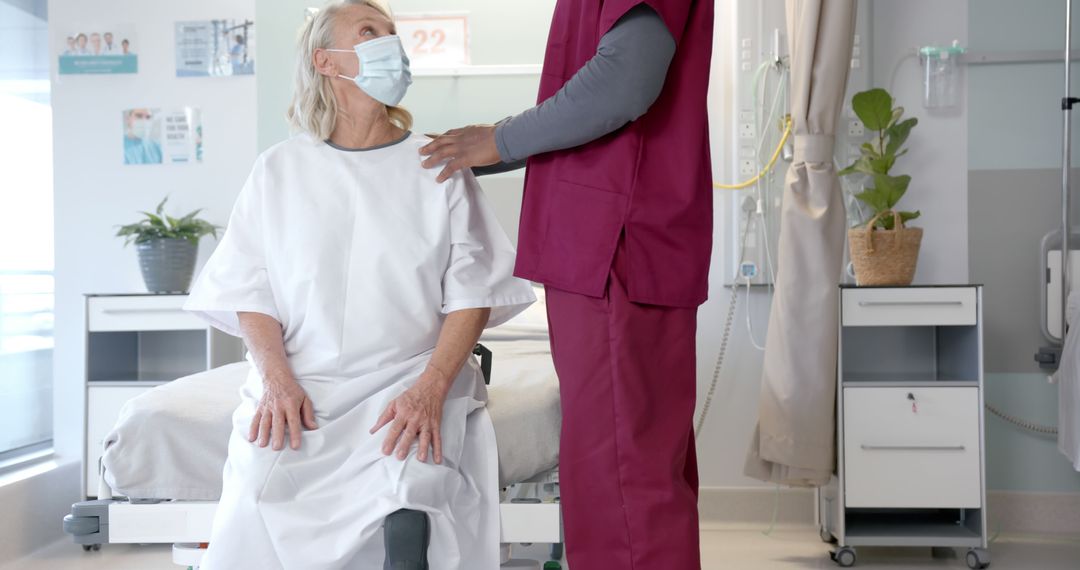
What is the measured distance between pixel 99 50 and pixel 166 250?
101 cm

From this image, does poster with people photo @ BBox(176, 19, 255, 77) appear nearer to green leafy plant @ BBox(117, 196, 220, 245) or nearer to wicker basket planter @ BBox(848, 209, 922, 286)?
green leafy plant @ BBox(117, 196, 220, 245)

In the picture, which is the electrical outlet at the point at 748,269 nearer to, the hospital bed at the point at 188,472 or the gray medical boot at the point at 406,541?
the hospital bed at the point at 188,472

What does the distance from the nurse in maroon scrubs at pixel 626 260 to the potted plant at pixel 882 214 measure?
6.20 ft

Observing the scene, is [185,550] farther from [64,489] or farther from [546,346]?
[64,489]

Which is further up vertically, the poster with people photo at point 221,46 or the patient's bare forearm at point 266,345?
the poster with people photo at point 221,46

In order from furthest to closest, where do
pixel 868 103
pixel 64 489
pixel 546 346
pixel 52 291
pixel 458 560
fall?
pixel 52 291 → pixel 64 489 → pixel 868 103 → pixel 546 346 → pixel 458 560

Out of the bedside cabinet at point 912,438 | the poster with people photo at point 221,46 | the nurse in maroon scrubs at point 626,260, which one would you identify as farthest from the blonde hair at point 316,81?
the poster with people photo at point 221,46

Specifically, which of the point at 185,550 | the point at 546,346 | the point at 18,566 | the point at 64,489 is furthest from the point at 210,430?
the point at 64,489

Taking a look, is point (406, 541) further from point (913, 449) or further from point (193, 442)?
point (913, 449)

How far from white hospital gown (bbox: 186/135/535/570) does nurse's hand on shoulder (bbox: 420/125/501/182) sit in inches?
2.5

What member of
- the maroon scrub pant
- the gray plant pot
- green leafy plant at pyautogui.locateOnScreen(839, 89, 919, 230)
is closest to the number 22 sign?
the gray plant pot

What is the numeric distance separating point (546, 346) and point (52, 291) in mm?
2295

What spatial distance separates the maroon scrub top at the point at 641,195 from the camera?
161cm

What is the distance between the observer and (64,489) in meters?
3.68
